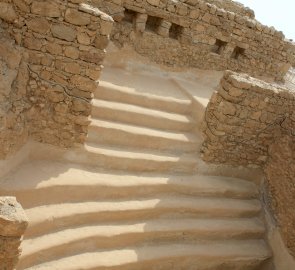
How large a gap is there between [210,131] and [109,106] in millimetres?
1835

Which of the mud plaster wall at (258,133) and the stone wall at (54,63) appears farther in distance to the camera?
the mud plaster wall at (258,133)

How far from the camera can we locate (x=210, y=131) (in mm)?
6320

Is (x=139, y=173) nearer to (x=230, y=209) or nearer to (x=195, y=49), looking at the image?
(x=230, y=209)

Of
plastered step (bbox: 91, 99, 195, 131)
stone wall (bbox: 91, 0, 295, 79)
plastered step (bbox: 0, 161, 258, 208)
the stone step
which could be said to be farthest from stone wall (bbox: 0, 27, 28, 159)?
stone wall (bbox: 91, 0, 295, 79)

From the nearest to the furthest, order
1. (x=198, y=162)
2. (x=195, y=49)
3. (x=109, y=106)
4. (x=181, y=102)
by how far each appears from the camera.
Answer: (x=109, y=106), (x=198, y=162), (x=181, y=102), (x=195, y=49)

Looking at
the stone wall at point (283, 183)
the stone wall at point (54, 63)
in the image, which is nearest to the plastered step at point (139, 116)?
the stone wall at point (54, 63)

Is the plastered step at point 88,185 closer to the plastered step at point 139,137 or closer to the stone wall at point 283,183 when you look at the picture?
the plastered step at point 139,137

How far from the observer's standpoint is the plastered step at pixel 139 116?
19.0 feet

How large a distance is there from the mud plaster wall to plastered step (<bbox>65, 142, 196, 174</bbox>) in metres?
0.54

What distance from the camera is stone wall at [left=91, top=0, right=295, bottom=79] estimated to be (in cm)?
698

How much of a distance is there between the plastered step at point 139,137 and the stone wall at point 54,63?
0.52 meters

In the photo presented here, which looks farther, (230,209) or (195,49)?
(195,49)

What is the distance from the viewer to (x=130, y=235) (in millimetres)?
5016

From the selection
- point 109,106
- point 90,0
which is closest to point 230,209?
point 109,106
